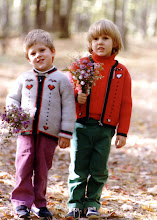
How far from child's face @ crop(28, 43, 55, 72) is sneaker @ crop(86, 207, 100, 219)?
1.57 metres

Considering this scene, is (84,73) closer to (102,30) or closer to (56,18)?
(102,30)

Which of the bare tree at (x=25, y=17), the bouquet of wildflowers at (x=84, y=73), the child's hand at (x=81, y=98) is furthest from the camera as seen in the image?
the bare tree at (x=25, y=17)

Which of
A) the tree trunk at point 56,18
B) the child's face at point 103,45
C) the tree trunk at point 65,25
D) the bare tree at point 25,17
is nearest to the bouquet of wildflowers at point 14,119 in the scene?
the child's face at point 103,45

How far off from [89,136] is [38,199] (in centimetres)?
82

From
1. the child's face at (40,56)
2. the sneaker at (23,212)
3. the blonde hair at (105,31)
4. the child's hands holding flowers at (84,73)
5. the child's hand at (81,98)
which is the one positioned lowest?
the sneaker at (23,212)

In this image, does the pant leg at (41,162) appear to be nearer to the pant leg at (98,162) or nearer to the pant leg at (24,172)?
the pant leg at (24,172)

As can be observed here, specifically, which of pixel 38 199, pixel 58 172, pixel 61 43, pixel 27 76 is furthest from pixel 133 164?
pixel 61 43

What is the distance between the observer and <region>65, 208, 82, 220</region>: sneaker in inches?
129

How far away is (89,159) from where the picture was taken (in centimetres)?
337

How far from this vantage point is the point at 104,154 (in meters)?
3.30

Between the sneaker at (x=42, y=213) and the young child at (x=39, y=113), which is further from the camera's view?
the sneaker at (x=42, y=213)

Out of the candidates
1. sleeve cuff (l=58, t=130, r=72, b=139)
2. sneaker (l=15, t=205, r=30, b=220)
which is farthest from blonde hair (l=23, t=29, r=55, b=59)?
sneaker (l=15, t=205, r=30, b=220)

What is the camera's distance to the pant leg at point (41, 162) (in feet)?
9.89

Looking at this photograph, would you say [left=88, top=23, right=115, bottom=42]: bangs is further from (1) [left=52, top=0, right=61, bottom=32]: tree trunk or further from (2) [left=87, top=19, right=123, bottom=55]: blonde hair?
(1) [left=52, top=0, right=61, bottom=32]: tree trunk
